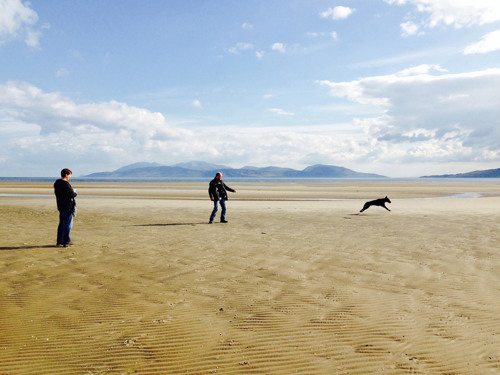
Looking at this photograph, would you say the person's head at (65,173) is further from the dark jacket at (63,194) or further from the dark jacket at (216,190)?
the dark jacket at (216,190)

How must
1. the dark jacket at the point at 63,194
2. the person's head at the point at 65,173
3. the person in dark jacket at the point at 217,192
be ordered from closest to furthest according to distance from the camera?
the person's head at the point at 65,173
the dark jacket at the point at 63,194
the person in dark jacket at the point at 217,192

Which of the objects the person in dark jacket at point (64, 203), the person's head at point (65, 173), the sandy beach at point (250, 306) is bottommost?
the sandy beach at point (250, 306)

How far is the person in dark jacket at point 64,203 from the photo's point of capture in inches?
452

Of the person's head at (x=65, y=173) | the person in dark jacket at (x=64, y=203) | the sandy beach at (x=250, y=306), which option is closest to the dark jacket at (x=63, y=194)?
the person in dark jacket at (x=64, y=203)

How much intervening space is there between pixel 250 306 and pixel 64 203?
8.03 metres

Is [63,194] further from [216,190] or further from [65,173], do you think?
[216,190]

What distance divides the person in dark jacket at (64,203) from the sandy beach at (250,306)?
485 mm

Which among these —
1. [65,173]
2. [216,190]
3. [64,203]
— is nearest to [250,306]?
[64,203]

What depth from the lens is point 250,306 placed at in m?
6.44

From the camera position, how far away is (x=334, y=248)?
453 inches

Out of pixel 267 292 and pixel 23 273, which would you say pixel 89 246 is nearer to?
pixel 23 273

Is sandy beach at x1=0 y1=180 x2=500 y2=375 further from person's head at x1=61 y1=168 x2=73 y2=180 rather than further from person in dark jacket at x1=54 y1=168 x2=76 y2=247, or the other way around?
person's head at x1=61 y1=168 x2=73 y2=180

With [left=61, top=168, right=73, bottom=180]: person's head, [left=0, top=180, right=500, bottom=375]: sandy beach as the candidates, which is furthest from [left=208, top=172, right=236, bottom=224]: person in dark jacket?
[left=61, top=168, right=73, bottom=180]: person's head

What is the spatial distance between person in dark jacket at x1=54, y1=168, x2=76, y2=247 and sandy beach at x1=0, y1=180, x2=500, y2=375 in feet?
1.59
